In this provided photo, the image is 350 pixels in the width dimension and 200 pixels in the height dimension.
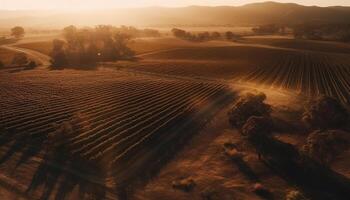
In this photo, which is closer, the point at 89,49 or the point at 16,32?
the point at 89,49

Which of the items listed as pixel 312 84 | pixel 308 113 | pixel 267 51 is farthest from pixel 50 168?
pixel 267 51

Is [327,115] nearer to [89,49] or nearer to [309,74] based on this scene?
[309,74]

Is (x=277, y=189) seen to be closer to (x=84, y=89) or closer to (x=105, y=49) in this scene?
(x=84, y=89)

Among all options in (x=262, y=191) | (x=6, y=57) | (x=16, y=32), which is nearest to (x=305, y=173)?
(x=262, y=191)

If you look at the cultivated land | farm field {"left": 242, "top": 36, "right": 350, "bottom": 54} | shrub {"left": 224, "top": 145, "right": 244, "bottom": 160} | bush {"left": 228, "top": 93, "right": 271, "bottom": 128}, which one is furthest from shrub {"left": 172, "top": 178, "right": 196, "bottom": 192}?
farm field {"left": 242, "top": 36, "right": 350, "bottom": 54}

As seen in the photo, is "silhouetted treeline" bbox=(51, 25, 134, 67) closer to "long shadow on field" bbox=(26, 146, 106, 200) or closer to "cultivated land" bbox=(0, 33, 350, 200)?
"cultivated land" bbox=(0, 33, 350, 200)
